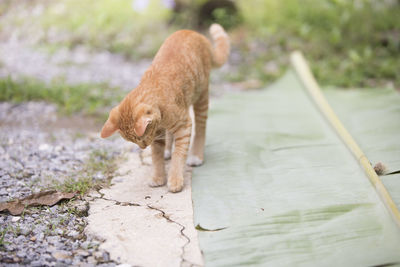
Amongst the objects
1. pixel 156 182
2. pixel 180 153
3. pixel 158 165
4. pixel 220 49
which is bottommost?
pixel 156 182

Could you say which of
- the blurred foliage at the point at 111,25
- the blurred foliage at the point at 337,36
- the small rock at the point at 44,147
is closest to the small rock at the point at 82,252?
the small rock at the point at 44,147

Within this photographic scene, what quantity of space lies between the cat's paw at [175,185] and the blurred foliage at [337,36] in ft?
10.6

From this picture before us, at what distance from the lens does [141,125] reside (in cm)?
248

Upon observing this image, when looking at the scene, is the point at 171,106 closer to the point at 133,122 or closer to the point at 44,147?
the point at 133,122

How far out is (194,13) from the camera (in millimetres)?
7168

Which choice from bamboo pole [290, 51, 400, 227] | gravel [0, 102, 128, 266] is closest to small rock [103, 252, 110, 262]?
gravel [0, 102, 128, 266]

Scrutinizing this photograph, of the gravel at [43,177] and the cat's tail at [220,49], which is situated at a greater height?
the cat's tail at [220,49]

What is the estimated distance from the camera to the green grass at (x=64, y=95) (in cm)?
464

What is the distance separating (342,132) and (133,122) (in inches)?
74.1

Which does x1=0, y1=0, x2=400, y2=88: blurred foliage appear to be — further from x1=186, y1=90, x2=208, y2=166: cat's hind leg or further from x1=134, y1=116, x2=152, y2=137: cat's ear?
x1=134, y1=116, x2=152, y2=137: cat's ear

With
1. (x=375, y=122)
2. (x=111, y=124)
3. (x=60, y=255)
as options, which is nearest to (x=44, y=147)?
(x=111, y=124)

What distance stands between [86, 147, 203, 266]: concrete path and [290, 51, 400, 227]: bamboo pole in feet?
3.91

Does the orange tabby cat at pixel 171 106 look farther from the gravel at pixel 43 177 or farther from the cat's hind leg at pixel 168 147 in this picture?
the gravel at pixel 43 177

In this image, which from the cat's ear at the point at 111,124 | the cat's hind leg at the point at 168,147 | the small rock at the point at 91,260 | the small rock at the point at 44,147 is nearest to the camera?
the small rock at the point at 91,260
